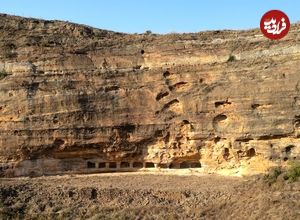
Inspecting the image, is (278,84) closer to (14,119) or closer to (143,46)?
(143,46)

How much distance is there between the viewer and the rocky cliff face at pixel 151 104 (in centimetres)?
2267

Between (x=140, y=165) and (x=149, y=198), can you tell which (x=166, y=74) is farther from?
(x=149, y=198)

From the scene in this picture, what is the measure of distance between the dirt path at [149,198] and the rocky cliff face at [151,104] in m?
1.44

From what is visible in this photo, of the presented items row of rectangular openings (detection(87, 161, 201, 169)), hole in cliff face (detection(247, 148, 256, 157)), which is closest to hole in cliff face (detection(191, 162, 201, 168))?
row of rectangular openings (detection(87, 161, 201, 169))

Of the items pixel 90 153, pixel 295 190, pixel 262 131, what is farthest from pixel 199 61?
pixel 295 190

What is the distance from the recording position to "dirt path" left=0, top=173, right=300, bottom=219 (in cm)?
1850

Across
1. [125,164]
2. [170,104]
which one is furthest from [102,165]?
[170,104]

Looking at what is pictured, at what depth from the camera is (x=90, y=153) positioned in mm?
23984

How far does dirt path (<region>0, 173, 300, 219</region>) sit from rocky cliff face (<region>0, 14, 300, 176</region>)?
144 centimetres

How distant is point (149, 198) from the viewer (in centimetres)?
2053

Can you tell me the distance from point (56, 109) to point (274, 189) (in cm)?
950

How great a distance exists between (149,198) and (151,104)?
16.1 ft

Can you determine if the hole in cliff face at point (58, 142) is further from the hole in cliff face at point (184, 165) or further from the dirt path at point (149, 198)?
the hole in cliff face at point (184, 165)

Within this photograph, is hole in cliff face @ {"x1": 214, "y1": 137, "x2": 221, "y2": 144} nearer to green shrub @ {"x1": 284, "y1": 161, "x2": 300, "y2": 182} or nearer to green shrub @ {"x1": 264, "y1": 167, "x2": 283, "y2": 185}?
green shrub @ {"x1": 264, "y1": 167, "x2": 283, "y2": 185}
